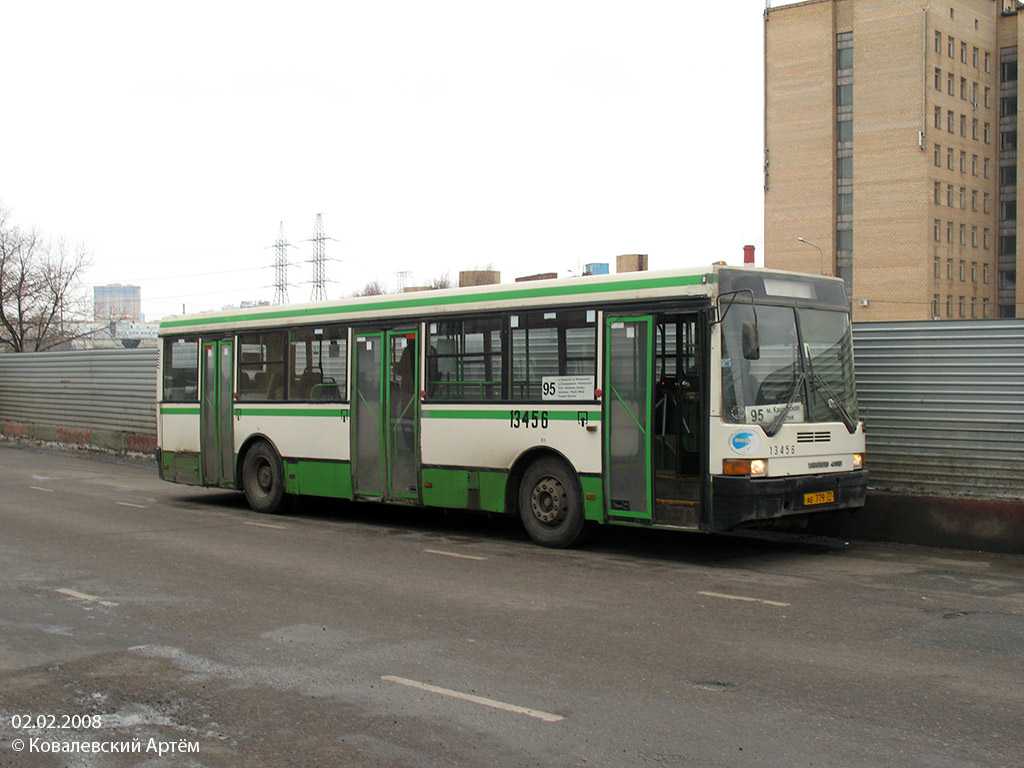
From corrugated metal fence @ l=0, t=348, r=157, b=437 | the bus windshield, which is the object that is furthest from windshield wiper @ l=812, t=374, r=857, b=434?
corrugated metal fence @ l=0, t=348, r=157, b=437

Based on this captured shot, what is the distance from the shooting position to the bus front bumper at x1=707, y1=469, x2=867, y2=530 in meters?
10.4

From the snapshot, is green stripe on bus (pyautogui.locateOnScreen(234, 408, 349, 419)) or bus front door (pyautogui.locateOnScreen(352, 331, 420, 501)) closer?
bus front door (pyautogui.locateOnScreen(352, 331, 420, 501))

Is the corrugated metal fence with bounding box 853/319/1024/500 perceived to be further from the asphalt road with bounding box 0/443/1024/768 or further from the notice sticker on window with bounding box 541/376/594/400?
the notice sticker on window with bounding box 541/376/594/400

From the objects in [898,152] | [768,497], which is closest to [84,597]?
[768,497]

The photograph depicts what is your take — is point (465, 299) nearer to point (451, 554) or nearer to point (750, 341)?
point (451, 554)

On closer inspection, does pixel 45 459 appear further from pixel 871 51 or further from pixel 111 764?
pixel 871 51

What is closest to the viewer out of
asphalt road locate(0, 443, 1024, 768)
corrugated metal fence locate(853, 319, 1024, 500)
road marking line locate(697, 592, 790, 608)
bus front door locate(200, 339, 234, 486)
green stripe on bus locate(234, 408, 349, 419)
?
asphalt road locate(0, 443, 1024, 768)

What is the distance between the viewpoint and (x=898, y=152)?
290ft

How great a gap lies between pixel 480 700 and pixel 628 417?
17.7ft

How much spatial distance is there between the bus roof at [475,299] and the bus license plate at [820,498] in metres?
2.31

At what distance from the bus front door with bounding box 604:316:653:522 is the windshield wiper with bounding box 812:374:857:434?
1.82 metres

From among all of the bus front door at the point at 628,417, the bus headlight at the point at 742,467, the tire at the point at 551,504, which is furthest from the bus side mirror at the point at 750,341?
the tire at the point at 551,504

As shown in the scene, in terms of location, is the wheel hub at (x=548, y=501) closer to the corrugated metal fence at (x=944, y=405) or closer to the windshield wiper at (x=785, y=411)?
the windshield wiper at (x=785, y=411)

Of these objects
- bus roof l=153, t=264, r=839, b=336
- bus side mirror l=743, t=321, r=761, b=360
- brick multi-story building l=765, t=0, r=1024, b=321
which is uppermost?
brick multi-story building l=765, t=0, r=1024, b=321
